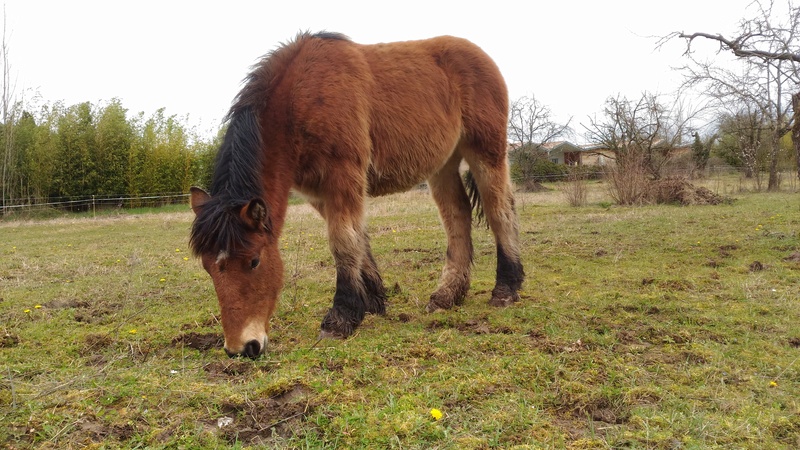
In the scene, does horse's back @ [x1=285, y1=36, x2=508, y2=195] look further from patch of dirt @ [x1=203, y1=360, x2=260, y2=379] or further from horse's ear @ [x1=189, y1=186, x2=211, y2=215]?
patch of dirt @ [x1=203, y1=360, x2=260, y2=379]

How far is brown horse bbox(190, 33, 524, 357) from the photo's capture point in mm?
3178

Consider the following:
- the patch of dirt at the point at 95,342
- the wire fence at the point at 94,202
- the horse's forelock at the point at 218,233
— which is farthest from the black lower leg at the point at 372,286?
the wire fence at the point at 94,202

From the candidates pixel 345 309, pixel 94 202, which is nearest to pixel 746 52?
pixel 345 309

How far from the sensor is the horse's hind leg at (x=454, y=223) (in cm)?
494

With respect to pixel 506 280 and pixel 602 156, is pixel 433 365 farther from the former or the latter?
pixel 602 156

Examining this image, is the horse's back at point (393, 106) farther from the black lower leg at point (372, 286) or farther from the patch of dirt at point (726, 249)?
the patch of dirt at point (726, 249)

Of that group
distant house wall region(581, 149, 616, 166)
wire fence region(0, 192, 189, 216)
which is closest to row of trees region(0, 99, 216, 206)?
wire fence region(0, 192, 189, 216)

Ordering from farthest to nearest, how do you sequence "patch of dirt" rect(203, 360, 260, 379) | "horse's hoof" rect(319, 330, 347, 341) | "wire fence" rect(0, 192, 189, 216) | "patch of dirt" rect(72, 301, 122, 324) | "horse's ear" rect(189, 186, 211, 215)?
"wire fence" rect(0, 192, 189, 216) → "patch of dirt" rect(72, 301, 122, 324) → "horse's hoof" rect(319, 330, 347, 341) → "horse's ear" rect(189, 186, 211, 215) → "patch of dirt" rect(203, 360, 260, 379)

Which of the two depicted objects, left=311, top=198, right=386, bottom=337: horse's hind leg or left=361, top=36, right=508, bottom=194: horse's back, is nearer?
left=311, top=198, right=386, bottom=337: horse's hind leg

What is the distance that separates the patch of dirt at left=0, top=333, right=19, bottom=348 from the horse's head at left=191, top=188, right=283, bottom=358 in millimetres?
1803

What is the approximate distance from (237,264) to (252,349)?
56 cm

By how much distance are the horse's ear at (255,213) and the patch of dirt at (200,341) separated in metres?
1.03

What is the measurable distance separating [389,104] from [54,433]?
331 centimetres

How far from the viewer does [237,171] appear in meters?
3.36
